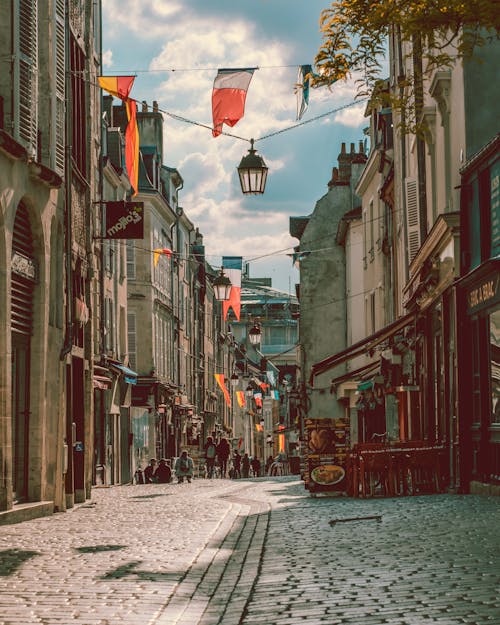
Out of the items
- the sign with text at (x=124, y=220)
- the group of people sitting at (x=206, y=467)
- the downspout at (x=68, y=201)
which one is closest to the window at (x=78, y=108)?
the downspout at (x=68, y=201)

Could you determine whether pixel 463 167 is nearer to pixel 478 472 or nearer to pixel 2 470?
pixel 478 472

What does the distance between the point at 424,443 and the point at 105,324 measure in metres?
21.1

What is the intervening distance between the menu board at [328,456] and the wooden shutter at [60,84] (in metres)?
6.25

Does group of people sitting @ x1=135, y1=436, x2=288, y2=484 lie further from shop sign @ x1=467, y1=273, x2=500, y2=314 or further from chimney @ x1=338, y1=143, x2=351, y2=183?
shop sign @ x1=467, y1=273, x2=500, y2=314

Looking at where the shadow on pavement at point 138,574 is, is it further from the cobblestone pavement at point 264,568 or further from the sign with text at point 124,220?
the sign with text at point 124,220

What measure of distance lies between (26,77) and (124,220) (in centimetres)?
1214

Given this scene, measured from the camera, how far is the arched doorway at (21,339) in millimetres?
18812

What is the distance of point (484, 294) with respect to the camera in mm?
19609

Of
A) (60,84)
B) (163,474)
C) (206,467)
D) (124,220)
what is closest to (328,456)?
(60,84)

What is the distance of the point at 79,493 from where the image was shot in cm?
2377

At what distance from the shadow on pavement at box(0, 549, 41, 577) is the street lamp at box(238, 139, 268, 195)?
8.57 meters

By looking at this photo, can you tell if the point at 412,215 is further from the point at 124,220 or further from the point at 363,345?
the point at 124,220

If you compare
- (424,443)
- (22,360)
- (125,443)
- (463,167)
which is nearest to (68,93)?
(22,360)

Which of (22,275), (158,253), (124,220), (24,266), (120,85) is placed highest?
(120,85)
